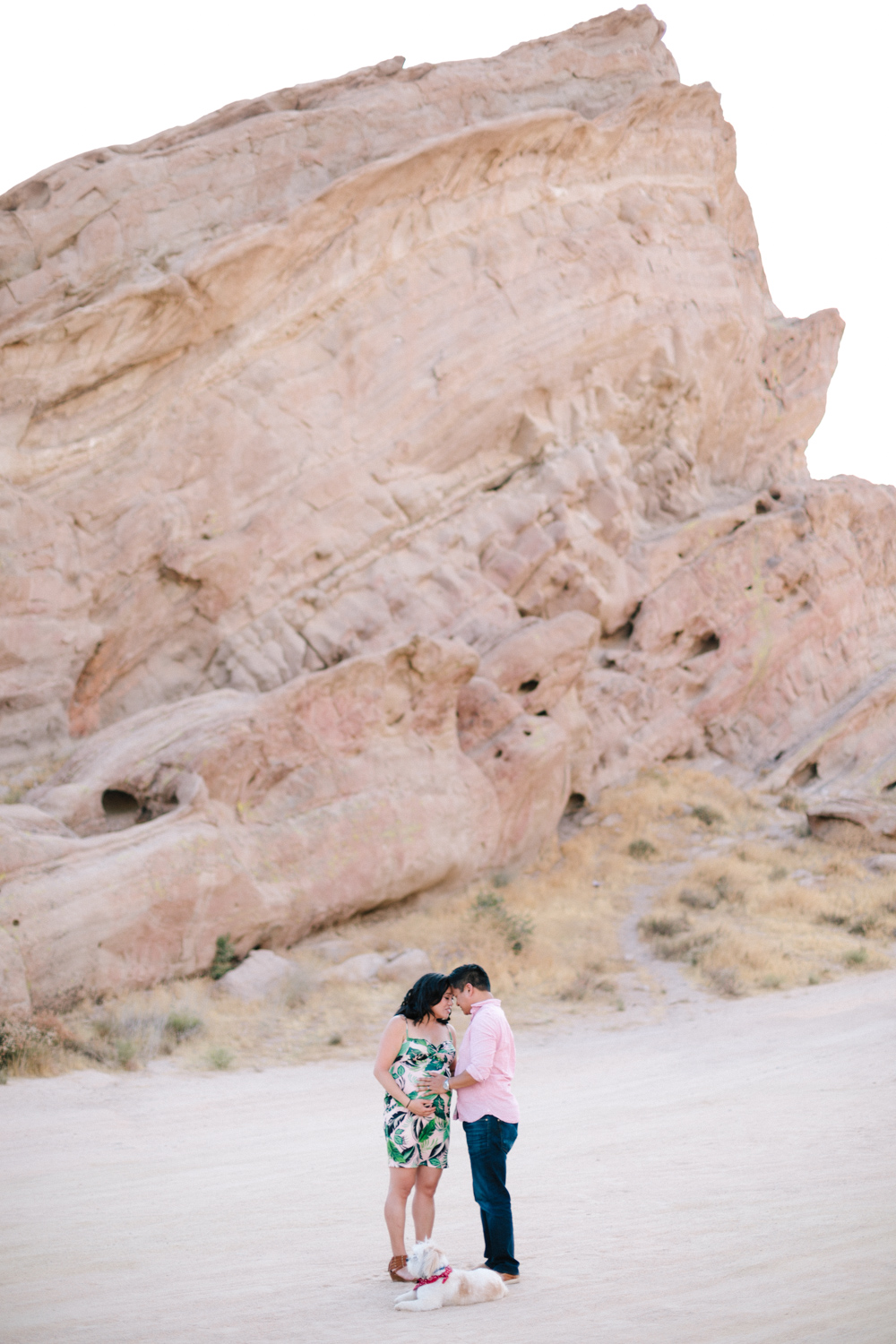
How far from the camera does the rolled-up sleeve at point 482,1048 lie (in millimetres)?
5312

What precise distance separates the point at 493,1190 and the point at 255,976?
8.42 m

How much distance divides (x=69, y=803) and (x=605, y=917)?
828 centimetres

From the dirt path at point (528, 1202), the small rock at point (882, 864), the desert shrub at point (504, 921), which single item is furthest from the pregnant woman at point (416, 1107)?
the small rock at point (882, 864)

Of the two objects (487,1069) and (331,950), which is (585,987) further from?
(487,1069)

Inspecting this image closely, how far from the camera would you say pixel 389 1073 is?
5.42 m

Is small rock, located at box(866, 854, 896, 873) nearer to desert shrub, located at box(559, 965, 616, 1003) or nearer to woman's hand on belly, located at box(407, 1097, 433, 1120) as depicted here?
desert shrub, located at box(559, 965, 616, 1003)

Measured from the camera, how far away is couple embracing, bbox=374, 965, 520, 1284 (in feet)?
17.2

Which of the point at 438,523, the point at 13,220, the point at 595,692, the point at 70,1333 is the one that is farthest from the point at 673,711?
the point at 70,1333

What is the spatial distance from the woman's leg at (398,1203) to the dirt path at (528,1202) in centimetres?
21

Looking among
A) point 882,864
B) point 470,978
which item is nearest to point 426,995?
point 470,978

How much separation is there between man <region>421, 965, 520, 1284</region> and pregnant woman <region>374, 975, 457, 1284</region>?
0.09 meters

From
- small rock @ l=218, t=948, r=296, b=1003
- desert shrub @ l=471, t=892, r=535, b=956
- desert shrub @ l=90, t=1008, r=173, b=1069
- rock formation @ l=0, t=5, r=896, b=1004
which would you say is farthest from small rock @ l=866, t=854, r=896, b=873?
desert shrub @ l=90, t=1008, r=173, b=1069

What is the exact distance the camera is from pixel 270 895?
14.1m

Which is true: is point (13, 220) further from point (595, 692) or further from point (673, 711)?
point (673, 711)
